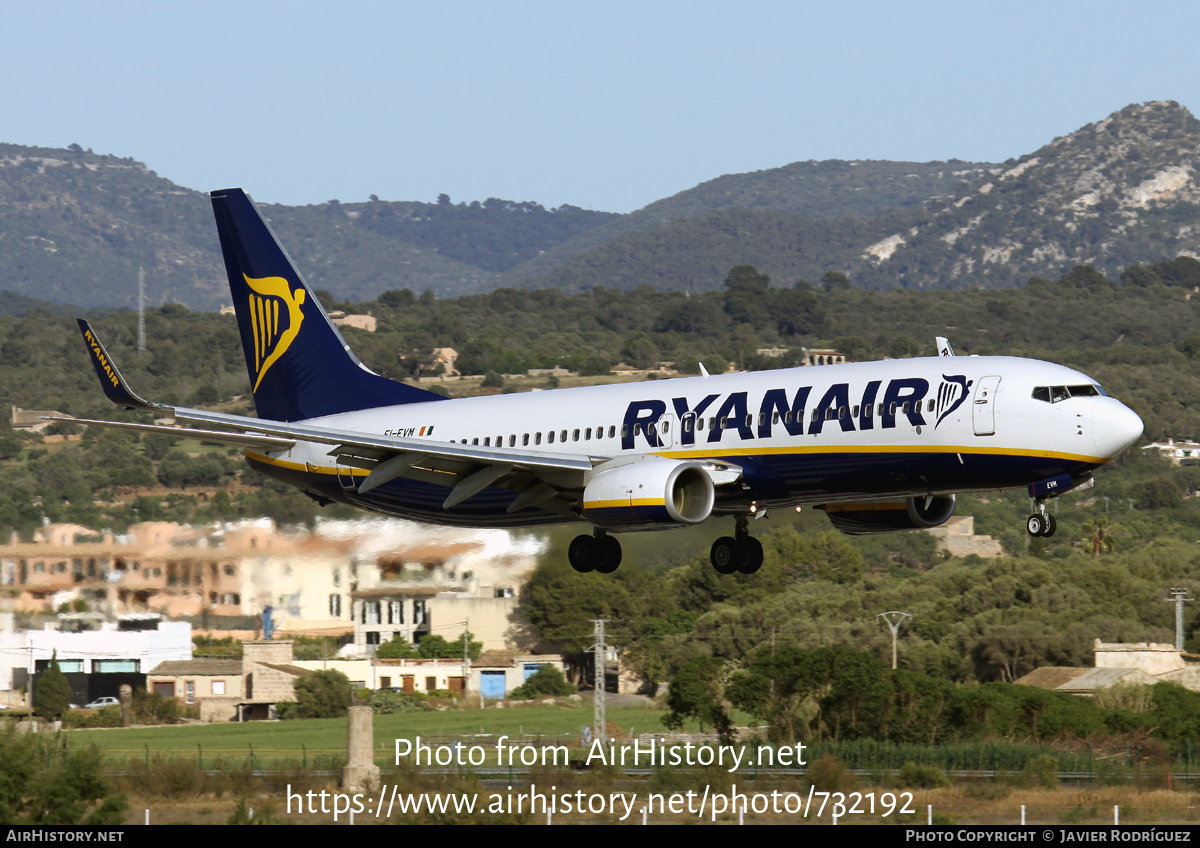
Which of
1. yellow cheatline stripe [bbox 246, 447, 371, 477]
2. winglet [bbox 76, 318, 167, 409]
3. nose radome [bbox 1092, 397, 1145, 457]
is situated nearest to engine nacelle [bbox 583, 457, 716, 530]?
nose radome [bbox 1092, 397, 1145, 457]

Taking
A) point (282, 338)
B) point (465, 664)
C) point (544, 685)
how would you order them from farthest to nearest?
point (544, 685), point (465, 664), point (282, 338)

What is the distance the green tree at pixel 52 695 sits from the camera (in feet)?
245

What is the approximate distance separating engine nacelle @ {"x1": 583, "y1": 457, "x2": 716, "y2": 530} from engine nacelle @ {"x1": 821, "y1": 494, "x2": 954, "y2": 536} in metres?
4.75

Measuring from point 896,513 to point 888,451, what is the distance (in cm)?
560

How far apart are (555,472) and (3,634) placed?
25.2 m

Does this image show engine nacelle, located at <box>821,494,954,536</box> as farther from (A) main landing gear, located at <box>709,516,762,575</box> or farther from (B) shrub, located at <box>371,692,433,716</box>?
(B) shrub, located at <box>371,692,433,716</box>

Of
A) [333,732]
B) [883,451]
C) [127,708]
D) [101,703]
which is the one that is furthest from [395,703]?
[883,451]

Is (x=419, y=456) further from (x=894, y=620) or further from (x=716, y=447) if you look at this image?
(x=894, y=620)

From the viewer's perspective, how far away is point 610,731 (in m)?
81.1

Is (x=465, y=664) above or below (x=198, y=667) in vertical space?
below

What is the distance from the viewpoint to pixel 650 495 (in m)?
39.6

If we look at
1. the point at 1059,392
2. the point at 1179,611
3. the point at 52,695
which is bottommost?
the point at 52,695
